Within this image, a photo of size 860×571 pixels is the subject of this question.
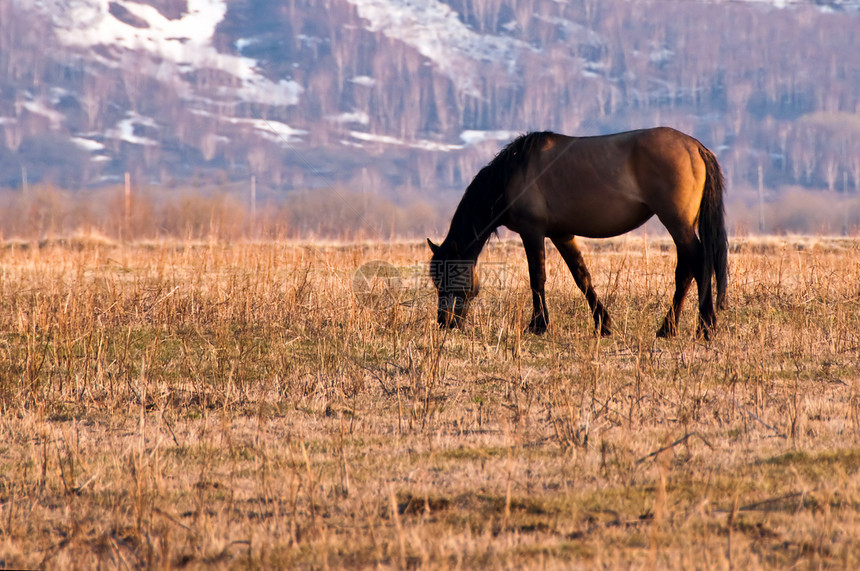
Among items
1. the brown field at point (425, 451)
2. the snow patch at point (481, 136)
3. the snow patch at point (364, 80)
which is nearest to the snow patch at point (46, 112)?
the snow patch at point (364, 80)

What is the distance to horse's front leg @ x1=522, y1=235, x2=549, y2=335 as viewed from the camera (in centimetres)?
706

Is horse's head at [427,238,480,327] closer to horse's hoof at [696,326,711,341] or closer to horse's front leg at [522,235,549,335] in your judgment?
horse's front leg at [522,235,549,335]

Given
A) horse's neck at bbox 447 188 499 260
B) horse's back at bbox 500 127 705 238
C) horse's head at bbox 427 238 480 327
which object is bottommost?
horse's head at bbox 427 238 480 327

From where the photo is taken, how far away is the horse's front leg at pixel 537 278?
23.2 ft

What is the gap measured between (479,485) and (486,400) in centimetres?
157

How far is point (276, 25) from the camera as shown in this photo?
175500 mm

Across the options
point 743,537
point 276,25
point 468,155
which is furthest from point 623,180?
point 276,25

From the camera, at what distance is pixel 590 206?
6.96m

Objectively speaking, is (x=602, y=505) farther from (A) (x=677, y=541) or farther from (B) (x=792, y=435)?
(B) (x=792, y=435)

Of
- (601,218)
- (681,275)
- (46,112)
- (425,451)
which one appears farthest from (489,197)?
(46,112)

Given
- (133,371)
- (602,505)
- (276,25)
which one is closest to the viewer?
(602,505)

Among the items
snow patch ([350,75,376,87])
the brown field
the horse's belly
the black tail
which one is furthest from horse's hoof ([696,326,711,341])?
snow patch ([350,75,376,87])

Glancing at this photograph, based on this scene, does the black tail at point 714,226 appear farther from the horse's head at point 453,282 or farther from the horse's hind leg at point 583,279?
the horse's head at point 453,282

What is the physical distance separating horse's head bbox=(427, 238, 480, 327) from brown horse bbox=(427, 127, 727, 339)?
0.01 m
